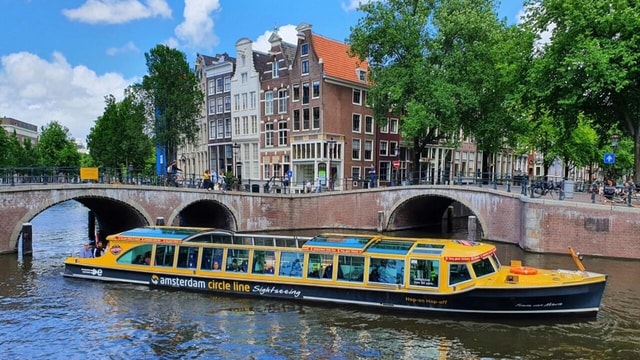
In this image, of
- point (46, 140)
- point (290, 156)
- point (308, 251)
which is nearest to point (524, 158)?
point (290, 156)

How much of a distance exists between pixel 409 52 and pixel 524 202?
56.3 ft

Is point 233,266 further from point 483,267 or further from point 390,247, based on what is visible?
point 483,267

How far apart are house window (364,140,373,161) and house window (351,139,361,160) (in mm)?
985

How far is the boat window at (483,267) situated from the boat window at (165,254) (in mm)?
11224

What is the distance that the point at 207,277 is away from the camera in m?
18.0

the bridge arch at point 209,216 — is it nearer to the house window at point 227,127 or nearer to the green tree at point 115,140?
the green tree at point 115,140

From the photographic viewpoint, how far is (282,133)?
4931 cm

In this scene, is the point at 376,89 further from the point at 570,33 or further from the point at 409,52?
the point at 570,33

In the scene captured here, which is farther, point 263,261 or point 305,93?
point 305,93

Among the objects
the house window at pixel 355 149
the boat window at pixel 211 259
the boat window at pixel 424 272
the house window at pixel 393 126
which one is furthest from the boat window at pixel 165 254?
the house window at pixel 393 126

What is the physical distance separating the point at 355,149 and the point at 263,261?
31.3 m

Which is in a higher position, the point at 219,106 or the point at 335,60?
Result: the point at 335,60

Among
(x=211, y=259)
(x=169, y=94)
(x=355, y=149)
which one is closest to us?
(x=211, y=259)

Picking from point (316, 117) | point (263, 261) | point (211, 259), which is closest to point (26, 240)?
point (211, 259)
